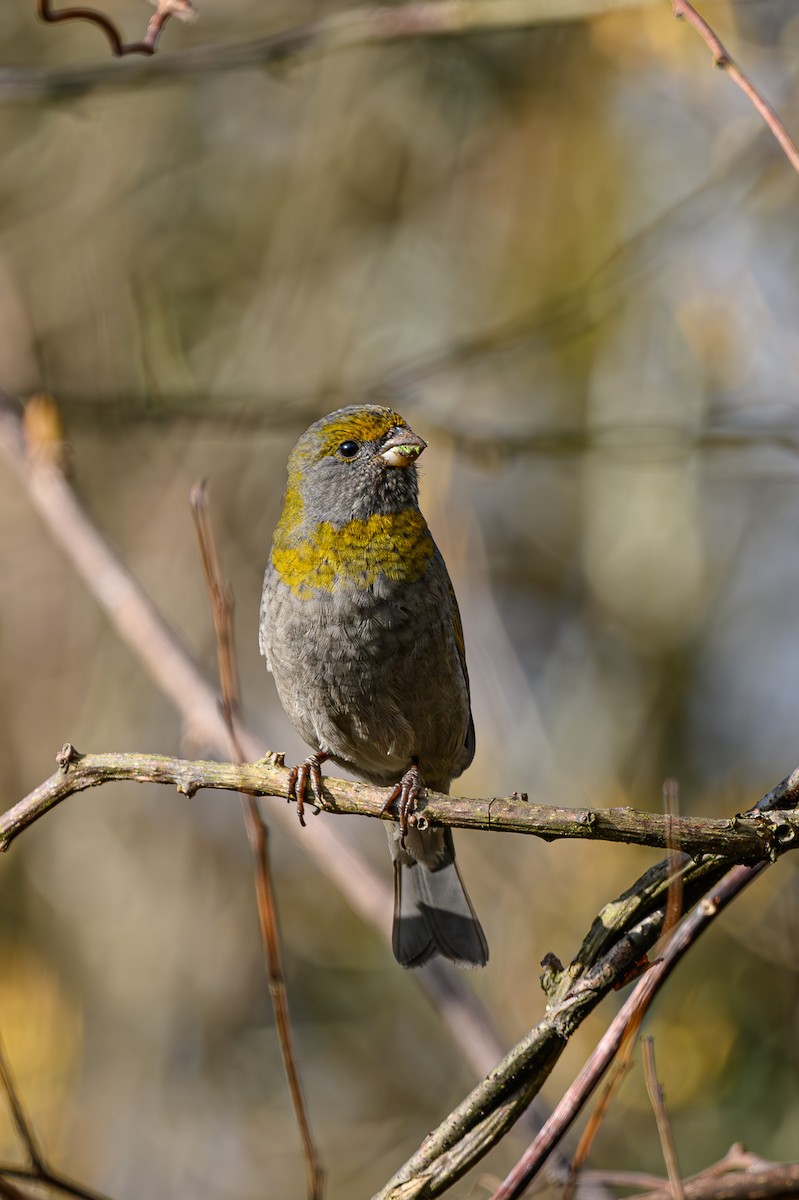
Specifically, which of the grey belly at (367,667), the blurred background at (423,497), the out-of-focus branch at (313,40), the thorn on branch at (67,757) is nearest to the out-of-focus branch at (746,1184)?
the thorn on branch at (67,757)

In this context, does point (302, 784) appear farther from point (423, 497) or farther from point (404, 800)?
point (423, 497)

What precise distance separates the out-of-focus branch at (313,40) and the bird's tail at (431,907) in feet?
10.3

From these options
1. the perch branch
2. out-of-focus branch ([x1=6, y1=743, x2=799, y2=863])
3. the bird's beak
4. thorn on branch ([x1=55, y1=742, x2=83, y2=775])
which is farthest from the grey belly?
thorn on branch ([x1=55, y1=742, x2=83, y2=775])

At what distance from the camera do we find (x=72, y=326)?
7.22 metres

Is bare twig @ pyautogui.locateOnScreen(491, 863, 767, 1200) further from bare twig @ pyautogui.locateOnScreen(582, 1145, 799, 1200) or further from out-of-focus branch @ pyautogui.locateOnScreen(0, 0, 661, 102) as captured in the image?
out-of-focus branch @ pyautogui.locateOnScreen(0, 0, 661, 102)

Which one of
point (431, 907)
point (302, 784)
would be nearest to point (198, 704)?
point (302, 784)

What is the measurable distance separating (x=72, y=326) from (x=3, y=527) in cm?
124

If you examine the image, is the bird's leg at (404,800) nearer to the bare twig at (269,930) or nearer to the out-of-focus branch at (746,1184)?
the bare twig at (269,930)

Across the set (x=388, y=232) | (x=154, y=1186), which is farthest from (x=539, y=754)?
(x=388, y=232)

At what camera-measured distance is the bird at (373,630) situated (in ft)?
13.4

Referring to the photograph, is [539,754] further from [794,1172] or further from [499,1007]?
[794,1172]

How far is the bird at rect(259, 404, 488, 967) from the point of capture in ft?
13.4

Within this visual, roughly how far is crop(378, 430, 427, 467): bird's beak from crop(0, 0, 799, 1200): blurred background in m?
1.90

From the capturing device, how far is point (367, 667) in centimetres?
407
